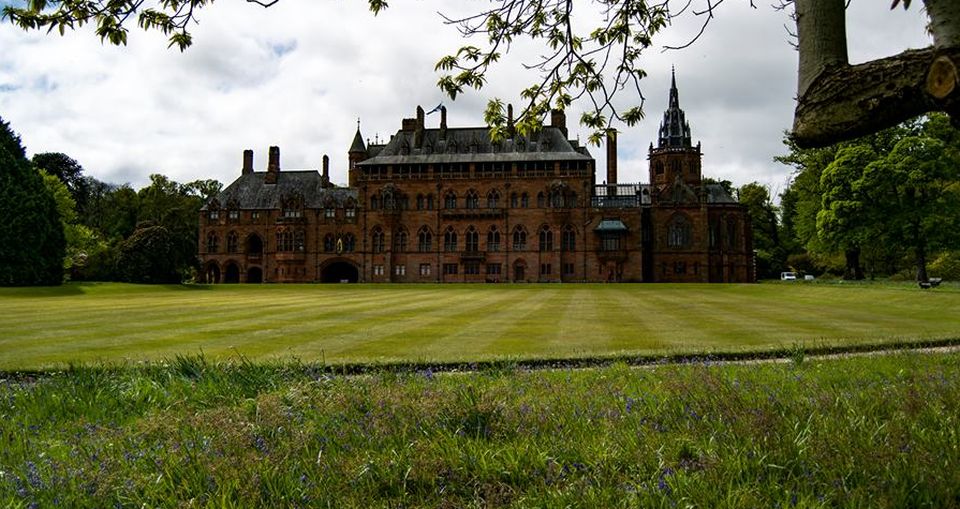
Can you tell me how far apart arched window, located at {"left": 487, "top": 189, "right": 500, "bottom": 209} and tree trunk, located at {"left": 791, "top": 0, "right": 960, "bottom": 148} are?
7273cm

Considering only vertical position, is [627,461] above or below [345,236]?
below

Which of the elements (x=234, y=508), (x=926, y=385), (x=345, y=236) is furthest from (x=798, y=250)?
(x=234, y=508)

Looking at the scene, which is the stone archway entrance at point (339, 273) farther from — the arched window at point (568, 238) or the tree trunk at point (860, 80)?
the tree trunk at point (860, 80)

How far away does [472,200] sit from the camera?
7769 centimetres

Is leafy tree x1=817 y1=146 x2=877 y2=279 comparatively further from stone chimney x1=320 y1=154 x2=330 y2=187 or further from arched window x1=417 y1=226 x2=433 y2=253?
stone chimney x1=320 y1=154 x2=330 y2=187

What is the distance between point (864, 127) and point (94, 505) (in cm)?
518

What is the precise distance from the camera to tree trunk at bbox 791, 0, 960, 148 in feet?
11.8

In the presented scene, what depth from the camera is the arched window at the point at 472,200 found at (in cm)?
7744

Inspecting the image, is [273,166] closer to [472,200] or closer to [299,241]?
[299,241]

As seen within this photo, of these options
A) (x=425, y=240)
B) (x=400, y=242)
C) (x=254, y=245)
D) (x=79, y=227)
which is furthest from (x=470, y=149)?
(x=79, y=227)

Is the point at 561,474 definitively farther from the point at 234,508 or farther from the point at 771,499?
the point at 234,508

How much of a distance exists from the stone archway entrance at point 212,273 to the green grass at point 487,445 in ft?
267

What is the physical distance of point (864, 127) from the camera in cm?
393

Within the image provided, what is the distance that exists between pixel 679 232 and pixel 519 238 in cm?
1846
